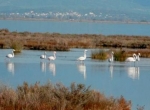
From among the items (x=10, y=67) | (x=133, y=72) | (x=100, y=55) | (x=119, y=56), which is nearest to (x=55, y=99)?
(x=10, y=67)

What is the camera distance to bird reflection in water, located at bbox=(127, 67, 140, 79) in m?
27.3

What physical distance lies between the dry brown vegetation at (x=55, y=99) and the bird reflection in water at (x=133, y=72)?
1341 cm

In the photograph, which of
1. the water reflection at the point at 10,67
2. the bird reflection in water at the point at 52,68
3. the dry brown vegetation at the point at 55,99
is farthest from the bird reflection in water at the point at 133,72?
the dry brown vegetation at the point at 55,99

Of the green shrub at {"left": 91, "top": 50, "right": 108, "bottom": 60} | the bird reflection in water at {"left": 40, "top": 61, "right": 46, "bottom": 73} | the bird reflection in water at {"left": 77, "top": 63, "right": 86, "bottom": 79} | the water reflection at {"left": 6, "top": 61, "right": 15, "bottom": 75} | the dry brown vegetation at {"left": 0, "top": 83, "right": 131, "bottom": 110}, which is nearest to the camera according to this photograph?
the dry brown vegetation at {"left": 0, "top": 83, "right": 131, "bottom": 110}

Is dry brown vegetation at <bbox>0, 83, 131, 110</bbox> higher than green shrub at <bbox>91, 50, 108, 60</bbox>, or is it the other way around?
dry brown vegetation at <bbox>0, 83, 131, 110</bbox>

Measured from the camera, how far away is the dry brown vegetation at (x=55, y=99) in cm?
1285

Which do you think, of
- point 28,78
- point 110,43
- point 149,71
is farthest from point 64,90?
point 110,43

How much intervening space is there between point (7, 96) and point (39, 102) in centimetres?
78

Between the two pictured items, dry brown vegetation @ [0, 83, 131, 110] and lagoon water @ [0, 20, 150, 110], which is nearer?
dry brown vegetation @ [0, 83, 131, 110]

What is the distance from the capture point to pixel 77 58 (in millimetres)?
34156

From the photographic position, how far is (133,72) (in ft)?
94.7

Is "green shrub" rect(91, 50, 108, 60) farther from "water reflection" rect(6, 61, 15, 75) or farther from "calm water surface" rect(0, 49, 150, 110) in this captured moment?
"water reflection" rect(6, 61, 15, 75)

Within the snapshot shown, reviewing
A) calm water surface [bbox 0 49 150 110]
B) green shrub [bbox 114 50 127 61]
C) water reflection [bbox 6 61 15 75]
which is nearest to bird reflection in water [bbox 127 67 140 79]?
calm water surface [bbox 0 49 150 110]

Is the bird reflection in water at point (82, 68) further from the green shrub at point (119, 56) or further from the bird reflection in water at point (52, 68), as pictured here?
the green shrub at point (119, 56)
